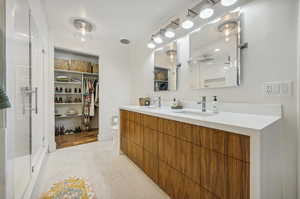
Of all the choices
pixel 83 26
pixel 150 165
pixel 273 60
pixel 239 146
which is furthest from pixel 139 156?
pixel 83 26

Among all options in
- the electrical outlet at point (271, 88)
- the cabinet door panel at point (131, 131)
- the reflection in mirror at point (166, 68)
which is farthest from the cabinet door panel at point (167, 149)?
the reflection in mirror at point (166, 68)

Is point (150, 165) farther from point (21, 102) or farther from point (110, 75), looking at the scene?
point (110, 75)

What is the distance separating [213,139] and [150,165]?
947mm

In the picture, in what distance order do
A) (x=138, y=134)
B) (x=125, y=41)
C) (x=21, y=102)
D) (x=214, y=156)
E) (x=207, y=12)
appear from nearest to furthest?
(x=214, y=156)
(x=21, y=102)
(x=207, y=12)
(x=138, y=134)
(x=125, y=41)

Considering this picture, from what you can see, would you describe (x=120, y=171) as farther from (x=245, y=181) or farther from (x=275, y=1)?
(x=275, y=1)

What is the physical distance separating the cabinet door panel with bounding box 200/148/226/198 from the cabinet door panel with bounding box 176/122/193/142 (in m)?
0.14

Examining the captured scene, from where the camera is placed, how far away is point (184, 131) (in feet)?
3.47

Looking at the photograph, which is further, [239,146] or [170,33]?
[170,33]

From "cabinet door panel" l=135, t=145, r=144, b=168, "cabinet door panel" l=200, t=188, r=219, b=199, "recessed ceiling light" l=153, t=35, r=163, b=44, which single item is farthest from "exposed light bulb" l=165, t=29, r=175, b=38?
"cabinet door panel" l=200, t=188, r=219, b=199

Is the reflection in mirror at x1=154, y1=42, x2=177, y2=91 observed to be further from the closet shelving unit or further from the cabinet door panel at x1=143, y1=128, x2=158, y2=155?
the closet shelving unit

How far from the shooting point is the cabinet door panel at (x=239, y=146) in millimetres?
→ 677

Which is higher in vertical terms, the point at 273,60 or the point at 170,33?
the point at 170,33

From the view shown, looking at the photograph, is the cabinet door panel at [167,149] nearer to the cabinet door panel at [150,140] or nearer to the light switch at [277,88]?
the cabinet door panel at [150,140]

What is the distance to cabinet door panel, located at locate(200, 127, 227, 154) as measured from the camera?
0.79 m
